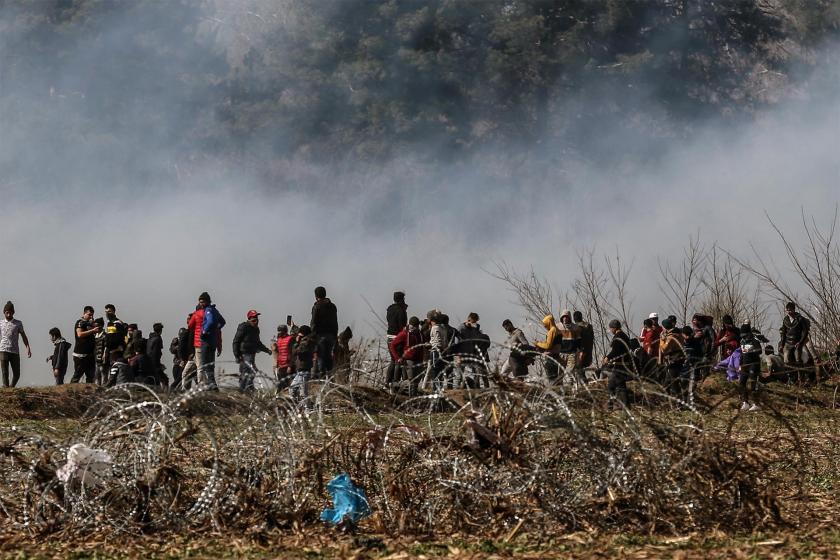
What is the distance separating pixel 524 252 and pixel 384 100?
8.16 m

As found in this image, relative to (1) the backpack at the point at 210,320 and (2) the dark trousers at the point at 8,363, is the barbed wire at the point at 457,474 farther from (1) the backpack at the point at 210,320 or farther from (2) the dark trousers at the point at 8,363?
(2) the dark trousers at the point at 8,363

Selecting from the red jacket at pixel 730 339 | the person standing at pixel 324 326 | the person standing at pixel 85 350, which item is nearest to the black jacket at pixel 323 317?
the person standing at pixel 324 326

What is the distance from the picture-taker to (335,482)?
8.96 meters

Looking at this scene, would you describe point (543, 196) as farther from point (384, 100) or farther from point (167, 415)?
point (167, 415)

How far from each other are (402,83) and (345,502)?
154 ft

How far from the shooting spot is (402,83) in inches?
2167

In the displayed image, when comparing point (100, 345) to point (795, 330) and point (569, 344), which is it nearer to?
point (569, 344)

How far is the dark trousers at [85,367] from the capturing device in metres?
21.8

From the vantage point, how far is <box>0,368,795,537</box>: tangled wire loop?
859cm

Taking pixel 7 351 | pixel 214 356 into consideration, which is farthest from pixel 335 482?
pixel 7 351

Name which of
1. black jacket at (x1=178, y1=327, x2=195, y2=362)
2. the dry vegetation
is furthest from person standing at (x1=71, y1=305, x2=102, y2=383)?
the dry vegetation

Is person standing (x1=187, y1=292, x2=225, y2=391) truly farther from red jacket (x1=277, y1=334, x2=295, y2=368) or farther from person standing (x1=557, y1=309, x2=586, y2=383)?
person standing (x1=557, y1=309, x2=586, y2=383)

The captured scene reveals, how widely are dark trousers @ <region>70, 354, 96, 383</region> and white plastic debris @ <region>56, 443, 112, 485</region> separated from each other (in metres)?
13.3

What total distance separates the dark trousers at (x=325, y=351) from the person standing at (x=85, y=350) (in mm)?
4797
